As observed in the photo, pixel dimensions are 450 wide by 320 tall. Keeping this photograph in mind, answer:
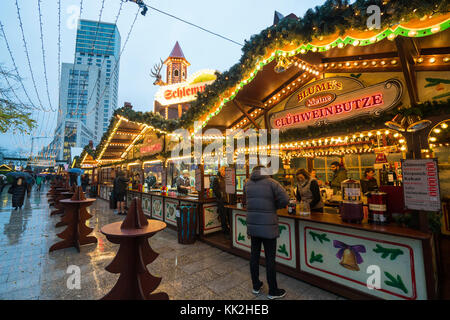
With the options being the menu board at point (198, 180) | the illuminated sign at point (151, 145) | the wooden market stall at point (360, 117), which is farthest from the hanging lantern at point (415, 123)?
the illuminated sign at point (151, 145)

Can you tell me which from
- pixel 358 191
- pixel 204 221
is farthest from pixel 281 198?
pixel 204 221

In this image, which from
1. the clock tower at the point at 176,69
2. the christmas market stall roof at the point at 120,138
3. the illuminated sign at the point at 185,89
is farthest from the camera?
the clock tower at the point at 176,69

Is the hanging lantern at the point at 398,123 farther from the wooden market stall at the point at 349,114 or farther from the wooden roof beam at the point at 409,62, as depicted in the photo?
the wooden roof beam at the point at 409,62

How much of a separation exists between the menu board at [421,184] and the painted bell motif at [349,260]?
93 cm

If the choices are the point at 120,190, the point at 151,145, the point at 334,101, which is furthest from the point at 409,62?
the point at 120,190

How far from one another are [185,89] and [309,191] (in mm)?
13427

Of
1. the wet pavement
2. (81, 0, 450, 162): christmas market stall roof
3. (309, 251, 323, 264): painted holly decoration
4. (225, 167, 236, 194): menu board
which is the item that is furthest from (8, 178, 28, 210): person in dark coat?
(309, 251, 323, 264): painted holly decoration

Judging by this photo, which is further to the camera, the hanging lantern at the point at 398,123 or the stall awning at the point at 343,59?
the hanging lantern at the point at 398,123

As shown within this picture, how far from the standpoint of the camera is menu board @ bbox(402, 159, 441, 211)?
2260mm

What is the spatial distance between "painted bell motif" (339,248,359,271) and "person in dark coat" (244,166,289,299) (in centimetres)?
93

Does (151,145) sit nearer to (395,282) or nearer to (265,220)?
(265,220)

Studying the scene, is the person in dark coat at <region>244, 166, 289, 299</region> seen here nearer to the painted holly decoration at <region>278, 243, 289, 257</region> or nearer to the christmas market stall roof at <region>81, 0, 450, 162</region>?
the painted holly decoration at <region>278, 243, 289, 257</region>

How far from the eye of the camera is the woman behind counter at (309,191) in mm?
4027

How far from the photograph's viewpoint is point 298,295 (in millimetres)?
2740
